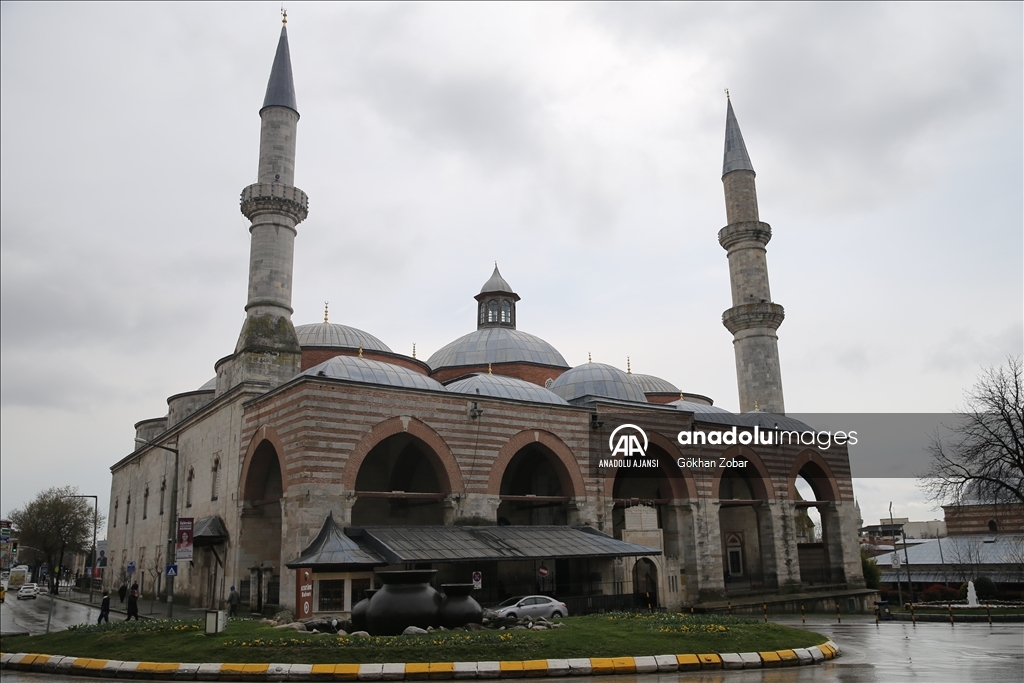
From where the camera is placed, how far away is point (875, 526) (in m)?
113

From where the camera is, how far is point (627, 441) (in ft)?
91.2

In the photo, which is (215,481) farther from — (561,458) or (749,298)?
(749,298)

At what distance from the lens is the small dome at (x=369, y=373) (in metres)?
23.2

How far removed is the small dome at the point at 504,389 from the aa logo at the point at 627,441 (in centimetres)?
223

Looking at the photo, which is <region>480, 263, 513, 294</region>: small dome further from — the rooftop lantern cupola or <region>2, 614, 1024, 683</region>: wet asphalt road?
<region>2, 614, 1024, 683</region>: wet asphalt road

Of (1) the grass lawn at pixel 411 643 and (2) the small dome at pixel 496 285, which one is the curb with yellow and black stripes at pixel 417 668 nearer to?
(1) the grass lawn at pixel 411 643

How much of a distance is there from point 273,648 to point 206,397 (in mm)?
28412

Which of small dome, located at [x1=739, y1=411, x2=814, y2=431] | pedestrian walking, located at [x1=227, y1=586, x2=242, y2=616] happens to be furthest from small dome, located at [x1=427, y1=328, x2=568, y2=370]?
pedestrian walking, located at [x1=227, y1=586, x2=242, y2=616]

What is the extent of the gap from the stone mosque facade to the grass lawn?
16.7ft

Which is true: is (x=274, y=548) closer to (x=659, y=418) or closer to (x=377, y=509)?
(x=377, y=509)

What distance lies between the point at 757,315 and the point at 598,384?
9.50m

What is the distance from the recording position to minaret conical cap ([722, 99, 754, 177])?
3981 centimetres

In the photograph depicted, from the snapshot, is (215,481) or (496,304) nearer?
(215,481)

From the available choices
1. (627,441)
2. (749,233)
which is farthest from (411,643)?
(749,233)
